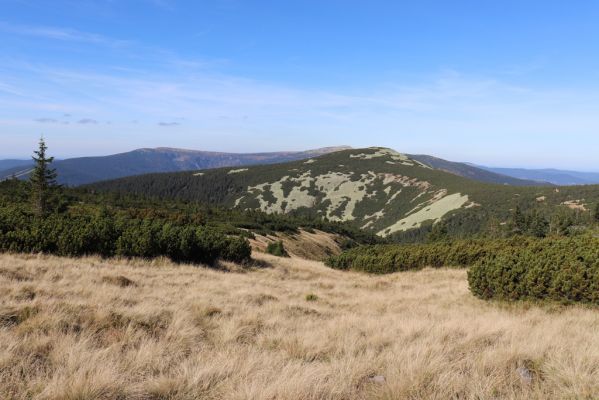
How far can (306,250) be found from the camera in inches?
2458

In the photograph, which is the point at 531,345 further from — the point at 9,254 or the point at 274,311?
the point at 9,254

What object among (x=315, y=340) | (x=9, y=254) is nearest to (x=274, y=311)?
(x=315, y=340)

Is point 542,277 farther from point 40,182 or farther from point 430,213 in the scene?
point 430,213

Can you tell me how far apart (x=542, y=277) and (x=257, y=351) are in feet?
33.1

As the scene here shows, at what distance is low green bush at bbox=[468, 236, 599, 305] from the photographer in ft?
36.2

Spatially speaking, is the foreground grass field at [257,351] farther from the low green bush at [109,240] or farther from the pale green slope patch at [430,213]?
the pale green slope patch at [430,213]

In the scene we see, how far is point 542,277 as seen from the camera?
38.9ft

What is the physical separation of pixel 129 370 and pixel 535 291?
1191cm

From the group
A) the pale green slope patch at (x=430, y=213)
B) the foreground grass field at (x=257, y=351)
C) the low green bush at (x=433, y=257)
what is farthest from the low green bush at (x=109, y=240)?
the pale green slope patch at (x=430, y=213)

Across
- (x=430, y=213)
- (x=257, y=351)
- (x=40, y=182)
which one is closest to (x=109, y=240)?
(x=257, y=351)

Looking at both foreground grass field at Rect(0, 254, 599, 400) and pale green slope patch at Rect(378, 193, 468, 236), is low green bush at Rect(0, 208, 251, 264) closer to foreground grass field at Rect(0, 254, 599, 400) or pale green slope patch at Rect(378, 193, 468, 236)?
foreground grass field at Rect(0, 254, 599, 400)

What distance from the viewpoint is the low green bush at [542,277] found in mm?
11047

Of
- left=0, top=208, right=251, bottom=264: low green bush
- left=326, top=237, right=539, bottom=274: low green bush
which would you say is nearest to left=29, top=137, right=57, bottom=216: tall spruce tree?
left=0, top=208, right=251, bottom=264: low green bush

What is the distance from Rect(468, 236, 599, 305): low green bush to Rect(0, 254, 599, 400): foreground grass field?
0.80 meters
